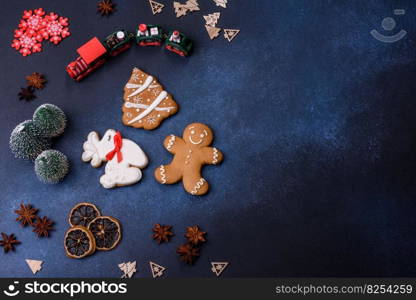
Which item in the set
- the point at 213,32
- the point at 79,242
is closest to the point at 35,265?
the point at 79,242

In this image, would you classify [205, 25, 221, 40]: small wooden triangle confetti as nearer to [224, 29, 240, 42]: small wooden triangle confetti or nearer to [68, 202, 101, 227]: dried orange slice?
[224, 29, 240, 42]: small wooden triangle confetti

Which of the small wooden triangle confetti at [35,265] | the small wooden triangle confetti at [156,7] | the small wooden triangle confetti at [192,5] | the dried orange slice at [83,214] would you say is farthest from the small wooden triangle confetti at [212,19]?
the small wooden triangle confetti at [35,265]

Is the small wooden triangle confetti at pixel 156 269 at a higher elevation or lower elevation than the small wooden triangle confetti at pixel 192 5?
lower

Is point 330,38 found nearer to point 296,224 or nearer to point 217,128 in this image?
point 217,128

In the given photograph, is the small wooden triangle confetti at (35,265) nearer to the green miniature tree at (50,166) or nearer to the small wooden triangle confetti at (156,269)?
the green miniature tree at (50,166)

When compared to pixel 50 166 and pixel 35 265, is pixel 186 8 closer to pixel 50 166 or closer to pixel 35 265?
pixel 50 166

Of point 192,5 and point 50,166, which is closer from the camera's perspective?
point 50,166
